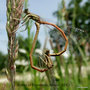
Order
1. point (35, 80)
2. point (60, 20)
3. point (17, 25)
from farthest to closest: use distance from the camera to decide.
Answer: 1. point (60, 20)
2. point (35, 80)
3. point (17, 25)

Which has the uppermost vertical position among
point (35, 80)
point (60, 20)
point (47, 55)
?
point (60, 20)

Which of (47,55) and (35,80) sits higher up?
(47,55)

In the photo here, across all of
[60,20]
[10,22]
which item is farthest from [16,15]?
[60,20]

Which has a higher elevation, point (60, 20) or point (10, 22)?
point (60, 20)

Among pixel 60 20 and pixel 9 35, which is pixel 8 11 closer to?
pixel 9 35

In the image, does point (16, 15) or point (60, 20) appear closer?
point (16, 15)

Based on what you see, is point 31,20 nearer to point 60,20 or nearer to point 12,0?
point 12,0

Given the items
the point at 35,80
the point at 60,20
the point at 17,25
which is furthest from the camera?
the point at 60,20

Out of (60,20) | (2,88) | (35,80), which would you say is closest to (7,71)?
(2,88)

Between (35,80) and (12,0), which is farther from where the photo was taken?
(35,80)
